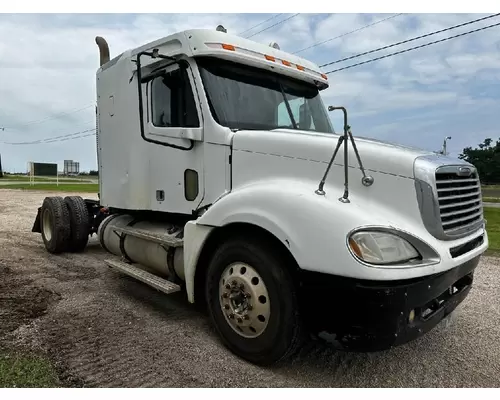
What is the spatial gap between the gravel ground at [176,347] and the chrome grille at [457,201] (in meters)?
1.08

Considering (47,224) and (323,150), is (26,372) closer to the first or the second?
(323,150)

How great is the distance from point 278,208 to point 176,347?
1.52 meters

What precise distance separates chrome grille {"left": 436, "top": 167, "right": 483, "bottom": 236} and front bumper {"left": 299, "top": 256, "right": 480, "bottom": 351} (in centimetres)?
40

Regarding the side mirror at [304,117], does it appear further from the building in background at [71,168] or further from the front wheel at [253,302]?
the building in background at [71,168]

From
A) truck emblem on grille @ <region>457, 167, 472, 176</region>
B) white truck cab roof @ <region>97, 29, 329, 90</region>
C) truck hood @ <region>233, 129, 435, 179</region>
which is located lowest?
truck emblem on grille @ <region>457, 167, 472, 176</region>

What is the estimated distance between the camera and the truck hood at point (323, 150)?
10.1ft

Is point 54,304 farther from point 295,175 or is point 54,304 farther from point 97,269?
point 295,175

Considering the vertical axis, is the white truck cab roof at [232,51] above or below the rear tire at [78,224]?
above

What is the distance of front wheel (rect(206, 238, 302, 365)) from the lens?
3.01m

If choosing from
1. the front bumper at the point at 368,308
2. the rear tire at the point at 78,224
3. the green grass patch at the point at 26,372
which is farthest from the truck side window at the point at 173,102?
the rear tire at the point at 78,224

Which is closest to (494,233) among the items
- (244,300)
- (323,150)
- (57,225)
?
(323,150)

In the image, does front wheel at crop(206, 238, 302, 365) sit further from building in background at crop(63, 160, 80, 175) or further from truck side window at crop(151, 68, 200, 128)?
building in background at crop(63, 160, 80, 175)

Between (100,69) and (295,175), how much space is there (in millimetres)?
3788

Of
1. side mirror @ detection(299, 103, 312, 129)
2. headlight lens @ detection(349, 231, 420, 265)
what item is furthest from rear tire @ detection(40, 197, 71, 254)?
headlight lens @ detection(349, 231, 420, 265)
